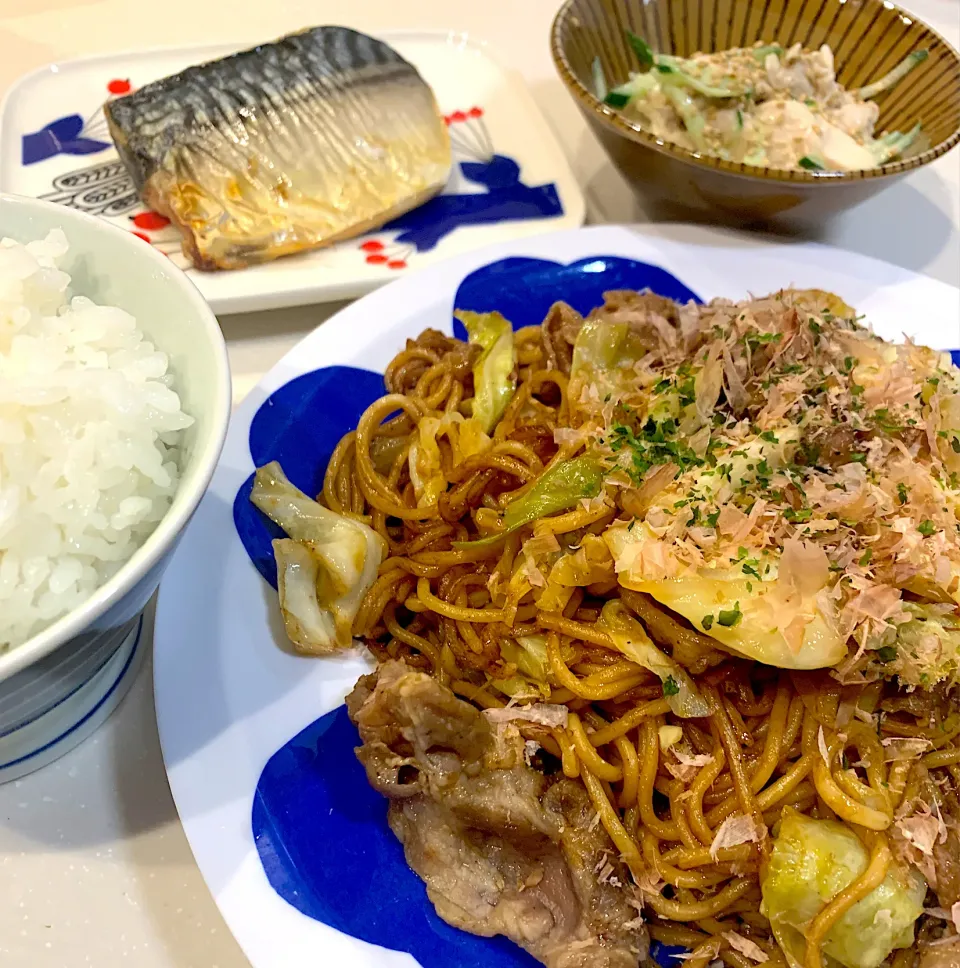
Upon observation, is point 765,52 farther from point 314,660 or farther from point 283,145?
point 314,660

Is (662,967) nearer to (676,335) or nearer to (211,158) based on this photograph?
(676,335)

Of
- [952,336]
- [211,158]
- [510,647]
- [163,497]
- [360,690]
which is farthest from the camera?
[211,158]

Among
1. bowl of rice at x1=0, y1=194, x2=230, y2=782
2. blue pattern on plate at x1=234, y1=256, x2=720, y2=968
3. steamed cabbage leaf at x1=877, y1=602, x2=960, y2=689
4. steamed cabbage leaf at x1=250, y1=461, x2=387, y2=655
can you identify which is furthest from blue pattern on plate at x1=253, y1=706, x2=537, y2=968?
steamed cabbage leaf at x1=877, y1=602, x2=960, y2=689

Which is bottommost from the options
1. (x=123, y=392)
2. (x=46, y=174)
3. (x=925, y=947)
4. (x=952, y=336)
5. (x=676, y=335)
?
(x=46, y=174)

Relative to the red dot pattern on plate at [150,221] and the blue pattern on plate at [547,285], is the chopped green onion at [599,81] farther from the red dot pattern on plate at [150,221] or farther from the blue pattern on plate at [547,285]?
the red dot pattern on plate at [150,221]

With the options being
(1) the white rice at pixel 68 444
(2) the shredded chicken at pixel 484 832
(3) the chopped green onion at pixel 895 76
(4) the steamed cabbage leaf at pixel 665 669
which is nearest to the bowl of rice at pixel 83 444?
(1) the white rice at pixel 68 444

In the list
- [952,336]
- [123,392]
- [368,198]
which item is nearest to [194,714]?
[123,392]
